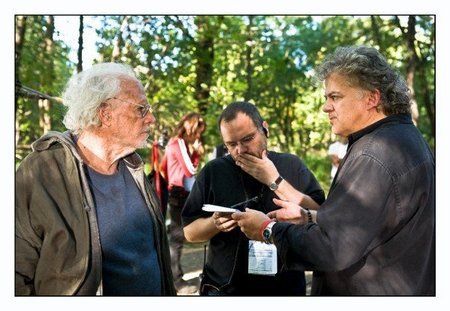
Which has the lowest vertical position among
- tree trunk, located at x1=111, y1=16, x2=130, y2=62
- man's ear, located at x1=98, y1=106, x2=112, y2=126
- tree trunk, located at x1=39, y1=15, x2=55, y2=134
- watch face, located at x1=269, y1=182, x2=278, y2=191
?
watch face, located at x1=269, y1=182, x2=278, y2=191

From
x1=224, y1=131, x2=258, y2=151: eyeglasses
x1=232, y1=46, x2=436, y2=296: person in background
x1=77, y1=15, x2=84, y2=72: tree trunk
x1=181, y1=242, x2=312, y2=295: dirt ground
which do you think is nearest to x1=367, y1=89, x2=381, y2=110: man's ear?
x1=232, y1=46, x2=436, y2=296: person in background

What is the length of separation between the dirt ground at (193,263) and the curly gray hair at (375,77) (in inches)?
177

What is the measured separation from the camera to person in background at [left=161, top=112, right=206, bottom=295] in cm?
696

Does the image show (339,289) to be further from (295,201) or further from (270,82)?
(270,82)

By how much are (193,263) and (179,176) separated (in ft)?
6.17

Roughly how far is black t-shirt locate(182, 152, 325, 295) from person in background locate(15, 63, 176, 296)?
14.7 inches

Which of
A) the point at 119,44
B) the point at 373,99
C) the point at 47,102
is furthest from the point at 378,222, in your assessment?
the point at 119,44

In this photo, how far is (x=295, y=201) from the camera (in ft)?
10.6

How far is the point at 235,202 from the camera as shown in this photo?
10.9 ft

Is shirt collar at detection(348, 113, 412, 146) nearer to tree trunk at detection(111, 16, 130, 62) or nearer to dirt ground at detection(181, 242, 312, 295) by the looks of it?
dirt ground at detection(181, 242, 312, 295)

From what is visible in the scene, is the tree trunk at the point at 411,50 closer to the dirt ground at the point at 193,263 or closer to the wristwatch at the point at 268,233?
the dirt ground at the point at 193,263

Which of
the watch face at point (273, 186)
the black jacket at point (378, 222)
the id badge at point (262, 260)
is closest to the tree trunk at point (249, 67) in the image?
the watch face at point (273, 186)
